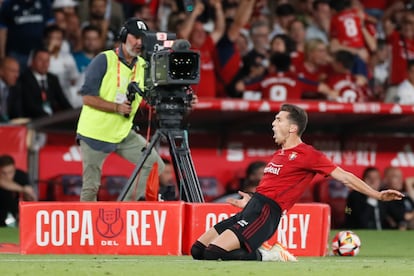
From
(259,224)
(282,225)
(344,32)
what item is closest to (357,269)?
(259,224)

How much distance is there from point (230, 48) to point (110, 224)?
7.21 metres

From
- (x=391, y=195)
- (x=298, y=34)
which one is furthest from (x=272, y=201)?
(x=298, y=34)

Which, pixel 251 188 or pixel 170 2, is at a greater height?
pixel 170 2

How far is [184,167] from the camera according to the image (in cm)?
1157

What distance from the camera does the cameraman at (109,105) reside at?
12133mm

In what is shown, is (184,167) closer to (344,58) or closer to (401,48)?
(344,58)

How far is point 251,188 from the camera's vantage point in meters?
16.0

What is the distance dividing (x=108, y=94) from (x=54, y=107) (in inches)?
184

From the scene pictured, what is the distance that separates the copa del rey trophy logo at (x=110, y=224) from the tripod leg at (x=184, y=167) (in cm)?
84

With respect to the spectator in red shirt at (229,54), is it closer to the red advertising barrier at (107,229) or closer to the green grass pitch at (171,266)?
the red advertising barrier at (107,229)

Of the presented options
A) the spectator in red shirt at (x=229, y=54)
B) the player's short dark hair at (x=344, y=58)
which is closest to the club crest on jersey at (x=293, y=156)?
the spectator in red shirt at (x=229, y=54)

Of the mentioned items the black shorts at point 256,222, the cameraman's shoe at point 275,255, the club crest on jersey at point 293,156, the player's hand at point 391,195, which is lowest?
the cameraman's shoe at point 275,255

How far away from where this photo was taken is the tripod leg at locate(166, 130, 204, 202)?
37.9ft

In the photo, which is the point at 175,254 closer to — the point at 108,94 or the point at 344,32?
the point at 108,94
